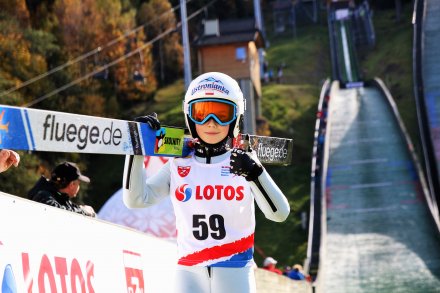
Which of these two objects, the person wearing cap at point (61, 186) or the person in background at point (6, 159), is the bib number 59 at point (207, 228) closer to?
the person in background at point (6, 159)

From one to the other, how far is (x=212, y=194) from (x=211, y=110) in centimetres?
56

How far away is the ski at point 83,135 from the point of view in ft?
15.2

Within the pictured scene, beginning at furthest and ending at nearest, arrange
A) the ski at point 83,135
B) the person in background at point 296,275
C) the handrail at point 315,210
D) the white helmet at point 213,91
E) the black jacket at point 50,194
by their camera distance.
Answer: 1. the handrail at point 315,210
2. the person in background at point 296,275
3. the black jacket at point 50,194
4. the white helmet at point 213,91
5. the ski at point 83,135

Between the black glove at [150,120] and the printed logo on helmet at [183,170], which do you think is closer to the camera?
the black glove at [150,120]

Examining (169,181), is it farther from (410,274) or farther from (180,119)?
(180,119)

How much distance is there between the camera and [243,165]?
220 inches

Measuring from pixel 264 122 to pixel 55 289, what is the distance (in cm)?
3957

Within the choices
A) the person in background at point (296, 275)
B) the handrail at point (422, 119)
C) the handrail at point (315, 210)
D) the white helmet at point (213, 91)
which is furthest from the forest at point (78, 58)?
the white helmet at point (213, 91)

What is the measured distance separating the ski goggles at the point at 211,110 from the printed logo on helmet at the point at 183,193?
1.46 feet

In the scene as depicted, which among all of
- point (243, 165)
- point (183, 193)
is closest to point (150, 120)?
point (183, 193)

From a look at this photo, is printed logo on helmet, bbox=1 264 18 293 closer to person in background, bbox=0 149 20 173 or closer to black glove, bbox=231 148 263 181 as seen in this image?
person in background, bbox=0 149 20 173

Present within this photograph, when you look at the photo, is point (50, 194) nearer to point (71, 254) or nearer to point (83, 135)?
point (71, 254)

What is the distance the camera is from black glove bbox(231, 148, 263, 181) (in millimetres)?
5594

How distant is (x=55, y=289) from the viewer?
6.20m
